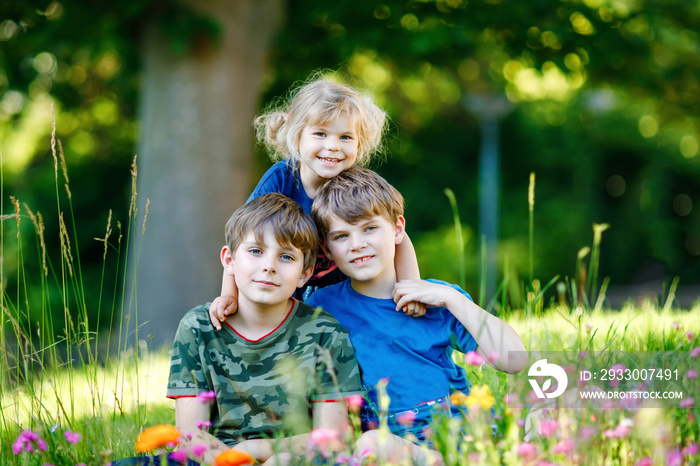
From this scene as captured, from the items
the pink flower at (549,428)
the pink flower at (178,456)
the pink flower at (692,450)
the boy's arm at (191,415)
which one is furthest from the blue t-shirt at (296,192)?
the pink flower at (692,450)

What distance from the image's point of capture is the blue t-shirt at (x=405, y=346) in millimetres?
2381

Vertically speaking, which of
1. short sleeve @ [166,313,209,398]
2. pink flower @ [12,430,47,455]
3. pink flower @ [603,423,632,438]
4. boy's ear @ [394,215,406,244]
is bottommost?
pink flower @ [12,430,47,455]

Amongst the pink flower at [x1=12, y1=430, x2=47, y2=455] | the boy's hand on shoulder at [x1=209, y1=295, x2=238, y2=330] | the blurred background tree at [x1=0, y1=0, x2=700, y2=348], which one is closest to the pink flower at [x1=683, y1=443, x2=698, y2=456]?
the boy's hand on shoulder at [x1=209, y1=295, x2=238, y2=330]

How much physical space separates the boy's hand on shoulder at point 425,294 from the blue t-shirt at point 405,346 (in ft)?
0.27

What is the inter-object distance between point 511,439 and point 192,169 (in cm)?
582

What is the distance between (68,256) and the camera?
2484 millimetres

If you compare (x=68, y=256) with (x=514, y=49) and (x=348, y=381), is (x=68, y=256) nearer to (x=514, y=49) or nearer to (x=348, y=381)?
(x=348, y=381)

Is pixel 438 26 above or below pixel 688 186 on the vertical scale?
above

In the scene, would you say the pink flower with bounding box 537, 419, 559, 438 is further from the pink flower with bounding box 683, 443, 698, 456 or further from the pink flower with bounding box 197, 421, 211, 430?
the pink flower with bounding box 197, 421, 211, 430

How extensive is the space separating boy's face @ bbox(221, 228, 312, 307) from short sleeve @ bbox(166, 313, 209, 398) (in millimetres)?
203

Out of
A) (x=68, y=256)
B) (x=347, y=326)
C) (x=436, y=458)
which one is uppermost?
(x=68, y=256)

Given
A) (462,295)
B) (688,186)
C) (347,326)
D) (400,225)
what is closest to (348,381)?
(347,326)

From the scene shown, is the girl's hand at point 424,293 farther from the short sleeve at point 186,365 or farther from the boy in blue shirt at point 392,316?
the short sleeve at point 186,365

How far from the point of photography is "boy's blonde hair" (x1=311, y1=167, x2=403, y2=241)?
2.49 m
